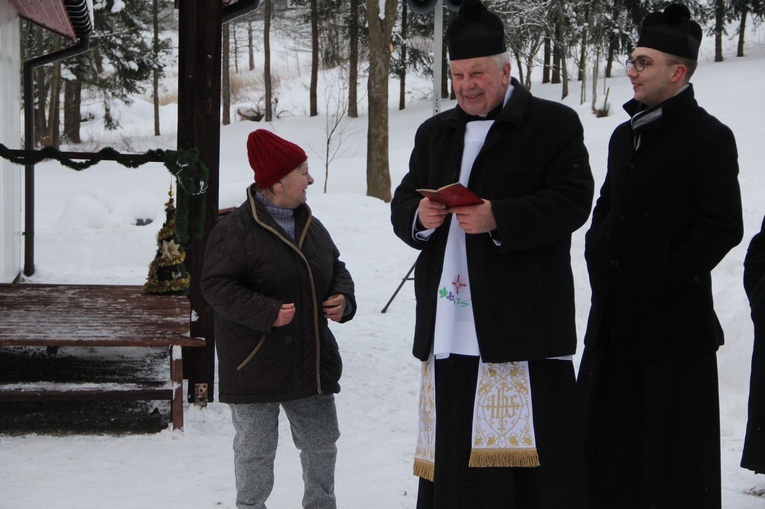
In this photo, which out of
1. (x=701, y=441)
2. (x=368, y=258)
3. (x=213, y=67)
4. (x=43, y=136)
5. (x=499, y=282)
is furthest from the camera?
(x=43, y=136)

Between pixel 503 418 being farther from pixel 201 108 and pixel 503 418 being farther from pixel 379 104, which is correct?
pixel 379 104

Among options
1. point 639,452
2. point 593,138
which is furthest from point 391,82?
point 639,452

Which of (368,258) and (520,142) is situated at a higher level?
(520,142)

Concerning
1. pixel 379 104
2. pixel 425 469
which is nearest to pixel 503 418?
pixel 425 469

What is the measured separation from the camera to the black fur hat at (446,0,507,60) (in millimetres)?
2984

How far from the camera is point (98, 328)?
5.86 meters

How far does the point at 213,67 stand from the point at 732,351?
3.97 m

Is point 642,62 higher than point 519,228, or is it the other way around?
point 642,62

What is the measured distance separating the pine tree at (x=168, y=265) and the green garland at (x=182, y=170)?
3.57 feet

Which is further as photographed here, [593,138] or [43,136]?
[43,136]

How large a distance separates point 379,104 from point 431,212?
1640cm

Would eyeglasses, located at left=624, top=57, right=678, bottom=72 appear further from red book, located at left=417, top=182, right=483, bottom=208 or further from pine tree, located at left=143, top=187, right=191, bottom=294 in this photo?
pine tree, located at left=143, top=187, right=191, bottom=294

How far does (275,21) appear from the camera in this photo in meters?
51.2

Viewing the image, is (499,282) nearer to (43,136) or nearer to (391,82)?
(43,136)
